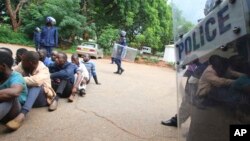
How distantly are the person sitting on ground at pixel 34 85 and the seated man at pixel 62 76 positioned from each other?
67 centimetres

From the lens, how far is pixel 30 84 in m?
4.93

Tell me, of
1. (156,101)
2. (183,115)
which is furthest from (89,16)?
(183,115)

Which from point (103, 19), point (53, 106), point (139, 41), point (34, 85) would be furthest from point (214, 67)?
point (103, 19)

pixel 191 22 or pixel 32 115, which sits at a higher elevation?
pixel 191 22

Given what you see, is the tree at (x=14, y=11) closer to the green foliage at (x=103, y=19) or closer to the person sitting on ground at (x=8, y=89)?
the green foliage at (x=103, y=19)

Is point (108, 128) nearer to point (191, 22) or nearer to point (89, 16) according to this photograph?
point (191, 22)

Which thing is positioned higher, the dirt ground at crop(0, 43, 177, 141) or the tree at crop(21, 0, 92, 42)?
the tree at crop(21, 0, 92, 42)

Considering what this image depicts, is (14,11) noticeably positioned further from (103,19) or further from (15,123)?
(15,123)

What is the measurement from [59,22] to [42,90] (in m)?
22.7

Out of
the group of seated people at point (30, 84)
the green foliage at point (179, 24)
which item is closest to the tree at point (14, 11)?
the group of seated people at point (30, 84)

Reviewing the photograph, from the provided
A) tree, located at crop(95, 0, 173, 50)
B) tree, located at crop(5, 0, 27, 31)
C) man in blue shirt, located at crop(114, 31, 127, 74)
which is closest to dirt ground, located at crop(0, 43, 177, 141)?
man in blue shirt, located at crop(114, 31, 127, 74)

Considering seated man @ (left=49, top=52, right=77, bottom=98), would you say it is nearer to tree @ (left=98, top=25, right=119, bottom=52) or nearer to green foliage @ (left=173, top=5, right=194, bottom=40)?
green foliage @ (left=173, top=5, right=194, bottom=40)

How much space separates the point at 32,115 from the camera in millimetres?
5172

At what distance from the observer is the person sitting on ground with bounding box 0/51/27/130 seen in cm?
405
